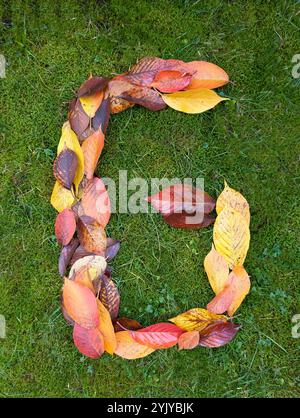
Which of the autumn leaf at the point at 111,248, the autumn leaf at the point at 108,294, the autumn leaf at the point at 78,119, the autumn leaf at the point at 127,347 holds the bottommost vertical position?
the autumn leaf at the point at 127,347

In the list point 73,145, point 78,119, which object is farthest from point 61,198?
point 78,119

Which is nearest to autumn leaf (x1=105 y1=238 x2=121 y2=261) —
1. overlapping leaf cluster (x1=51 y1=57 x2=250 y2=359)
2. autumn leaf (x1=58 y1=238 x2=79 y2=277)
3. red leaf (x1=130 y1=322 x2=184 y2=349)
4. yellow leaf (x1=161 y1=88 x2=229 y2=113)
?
overlapping leaf cluster (x1=51 y1=57 x2=250 y2=359)

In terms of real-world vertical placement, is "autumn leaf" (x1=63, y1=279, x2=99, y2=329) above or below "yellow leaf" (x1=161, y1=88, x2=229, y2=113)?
below

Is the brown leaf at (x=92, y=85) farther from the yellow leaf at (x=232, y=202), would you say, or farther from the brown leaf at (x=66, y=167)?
the yellow leaf at (x=232, y=202)

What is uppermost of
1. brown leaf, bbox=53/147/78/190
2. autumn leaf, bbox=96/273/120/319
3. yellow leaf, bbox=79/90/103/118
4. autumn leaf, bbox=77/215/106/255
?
yellow leaf, bbox=79/90/103/118

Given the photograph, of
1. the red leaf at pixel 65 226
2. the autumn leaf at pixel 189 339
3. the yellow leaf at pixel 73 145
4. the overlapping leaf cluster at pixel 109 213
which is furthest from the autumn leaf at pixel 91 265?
the autumn leaf at pixel 189 339

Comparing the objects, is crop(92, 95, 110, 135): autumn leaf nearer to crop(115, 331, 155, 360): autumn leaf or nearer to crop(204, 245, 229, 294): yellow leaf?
crop(204, 245, 229, 294): yellow leaf

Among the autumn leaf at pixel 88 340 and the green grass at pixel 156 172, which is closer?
the autumn leaf at pixel 88 340
